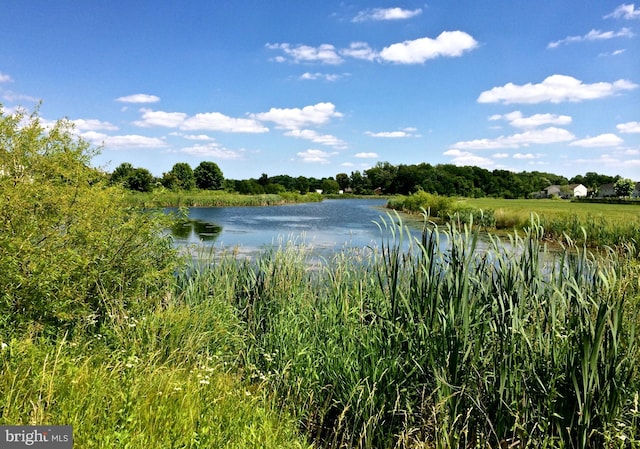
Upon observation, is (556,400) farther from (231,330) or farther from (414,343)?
(231,330)

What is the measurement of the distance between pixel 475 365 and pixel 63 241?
314cm

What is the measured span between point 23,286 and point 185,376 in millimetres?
1264

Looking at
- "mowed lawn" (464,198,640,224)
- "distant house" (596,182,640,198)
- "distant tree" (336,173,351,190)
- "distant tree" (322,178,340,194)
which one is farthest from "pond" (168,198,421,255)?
"distant tree" (336,173,351,190)

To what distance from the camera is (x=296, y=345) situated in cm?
365

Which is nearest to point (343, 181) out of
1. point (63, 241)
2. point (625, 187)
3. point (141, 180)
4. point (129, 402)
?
point (625, 187)

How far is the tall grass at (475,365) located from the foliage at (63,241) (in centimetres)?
158

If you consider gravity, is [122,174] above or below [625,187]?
below

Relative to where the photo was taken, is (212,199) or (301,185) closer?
(212,199)

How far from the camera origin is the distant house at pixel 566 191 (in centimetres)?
9612

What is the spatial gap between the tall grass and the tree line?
6171 centimetres

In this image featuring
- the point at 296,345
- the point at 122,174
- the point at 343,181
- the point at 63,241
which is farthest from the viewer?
the point at 343,181

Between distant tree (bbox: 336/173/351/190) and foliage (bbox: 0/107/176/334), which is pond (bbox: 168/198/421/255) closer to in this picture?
foliage (bbox: 0/107/176/334)

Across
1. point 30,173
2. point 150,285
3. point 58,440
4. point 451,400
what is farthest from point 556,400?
point 30,173

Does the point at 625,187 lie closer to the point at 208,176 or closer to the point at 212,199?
the point at 212,199
